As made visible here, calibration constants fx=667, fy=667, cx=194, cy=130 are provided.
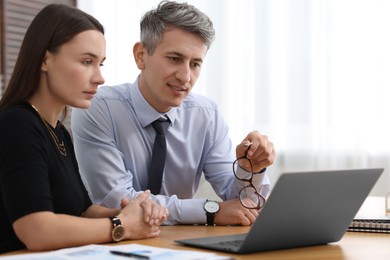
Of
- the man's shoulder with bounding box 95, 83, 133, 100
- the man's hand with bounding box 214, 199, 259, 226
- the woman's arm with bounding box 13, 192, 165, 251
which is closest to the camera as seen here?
the woman's arm with bounding box 13, 192, 165, 251

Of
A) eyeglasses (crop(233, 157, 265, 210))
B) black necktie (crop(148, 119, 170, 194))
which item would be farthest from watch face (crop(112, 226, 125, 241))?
black necktie (crop(148, 119, 170, 194))

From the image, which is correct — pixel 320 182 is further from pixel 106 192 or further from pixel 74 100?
pixel 106 192

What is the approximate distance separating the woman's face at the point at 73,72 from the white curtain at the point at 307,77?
6.72ft

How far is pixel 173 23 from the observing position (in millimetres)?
2223

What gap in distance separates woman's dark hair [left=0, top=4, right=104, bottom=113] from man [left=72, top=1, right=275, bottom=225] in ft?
1.58

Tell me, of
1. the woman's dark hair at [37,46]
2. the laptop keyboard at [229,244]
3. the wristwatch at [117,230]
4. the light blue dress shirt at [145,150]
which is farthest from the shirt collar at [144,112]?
the laptop keyboard at [229,244]

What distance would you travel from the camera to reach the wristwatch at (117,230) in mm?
1556

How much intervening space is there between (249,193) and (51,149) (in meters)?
0.74

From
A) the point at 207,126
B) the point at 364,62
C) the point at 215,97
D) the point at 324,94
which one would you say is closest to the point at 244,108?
the point at 215,97

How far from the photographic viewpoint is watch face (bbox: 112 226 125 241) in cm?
155

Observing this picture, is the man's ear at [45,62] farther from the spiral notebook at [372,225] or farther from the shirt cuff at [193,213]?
the spiral notebook at [372,225]

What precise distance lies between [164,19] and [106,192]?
0.61 metres

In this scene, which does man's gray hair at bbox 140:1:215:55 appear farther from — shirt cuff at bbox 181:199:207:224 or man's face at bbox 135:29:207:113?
shirt cuff at bbox 181:199:207:224

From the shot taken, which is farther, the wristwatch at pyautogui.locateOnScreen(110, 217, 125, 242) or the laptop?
the wristwatch at pyautogui.locateOnScreen(110, 217, 125, 242)
